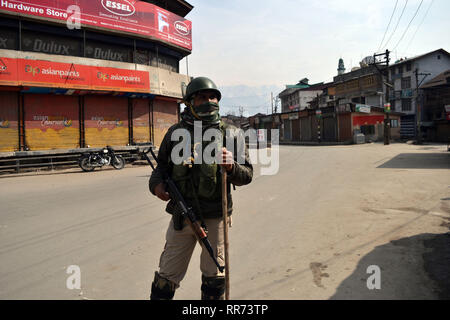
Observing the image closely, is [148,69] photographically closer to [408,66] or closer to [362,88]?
[362,88]

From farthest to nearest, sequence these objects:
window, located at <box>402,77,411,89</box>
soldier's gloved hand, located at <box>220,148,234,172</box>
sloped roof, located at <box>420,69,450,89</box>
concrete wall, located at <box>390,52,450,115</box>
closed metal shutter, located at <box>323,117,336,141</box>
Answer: window, located at <box>402,77,411,89</box>, concrete wall, located at <box>390,52,450,115</box>, sloped roof, located at <box>420,69,450,89</box>, closed metal shutter, located at <box>323,117,336,141</box>, soldier's gloved hand, located at <box>220,148,234,172</box>

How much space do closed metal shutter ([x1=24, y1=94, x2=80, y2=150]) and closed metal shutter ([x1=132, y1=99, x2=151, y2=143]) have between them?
3459 mm

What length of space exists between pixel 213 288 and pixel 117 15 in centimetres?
2044

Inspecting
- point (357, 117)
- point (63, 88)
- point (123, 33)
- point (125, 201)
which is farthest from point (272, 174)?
point (357, 117)

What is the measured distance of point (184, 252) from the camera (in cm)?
221

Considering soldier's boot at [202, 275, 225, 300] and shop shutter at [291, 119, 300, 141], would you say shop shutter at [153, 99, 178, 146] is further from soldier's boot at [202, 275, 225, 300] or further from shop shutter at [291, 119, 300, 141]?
shop shutter at [291, 119, 300, 141]

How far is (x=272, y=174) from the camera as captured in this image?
10930mm

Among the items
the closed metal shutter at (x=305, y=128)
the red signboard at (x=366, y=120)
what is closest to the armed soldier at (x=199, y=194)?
the red signboard at (x=366, y=120)

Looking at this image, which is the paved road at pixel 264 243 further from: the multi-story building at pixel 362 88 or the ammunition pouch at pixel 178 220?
the multi-story building at pixel 362 88

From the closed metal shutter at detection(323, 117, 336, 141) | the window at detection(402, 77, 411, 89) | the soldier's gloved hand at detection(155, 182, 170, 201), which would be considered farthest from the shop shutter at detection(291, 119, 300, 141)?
the soldier's gloved hand at detection(155, 182, 170, 201)

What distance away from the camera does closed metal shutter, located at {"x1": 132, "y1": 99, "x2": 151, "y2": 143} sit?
64.0 feet

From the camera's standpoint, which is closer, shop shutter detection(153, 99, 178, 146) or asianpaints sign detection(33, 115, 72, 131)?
asianpaints sign detection(33, 115, 72, 131)

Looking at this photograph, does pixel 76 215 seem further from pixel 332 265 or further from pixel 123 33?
pixel 123 33
